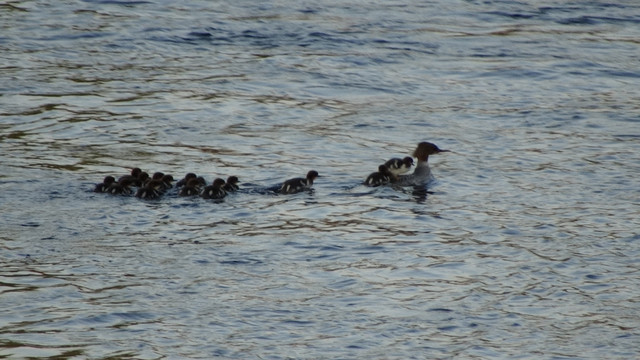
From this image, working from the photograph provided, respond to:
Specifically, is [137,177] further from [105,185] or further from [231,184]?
[231,184]

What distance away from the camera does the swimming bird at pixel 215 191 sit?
36.6 ft

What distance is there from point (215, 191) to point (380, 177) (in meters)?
1.82

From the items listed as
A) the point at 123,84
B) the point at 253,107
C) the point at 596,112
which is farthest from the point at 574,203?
the point at 123,84

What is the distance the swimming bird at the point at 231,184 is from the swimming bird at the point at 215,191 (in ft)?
0.19

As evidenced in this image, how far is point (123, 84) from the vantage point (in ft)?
53.1

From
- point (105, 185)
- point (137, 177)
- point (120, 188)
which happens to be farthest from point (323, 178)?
point (105, 185)

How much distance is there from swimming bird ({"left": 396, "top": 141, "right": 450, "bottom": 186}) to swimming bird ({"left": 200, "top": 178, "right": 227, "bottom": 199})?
204 cm

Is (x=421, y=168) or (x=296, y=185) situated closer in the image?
(x=296, y=185)

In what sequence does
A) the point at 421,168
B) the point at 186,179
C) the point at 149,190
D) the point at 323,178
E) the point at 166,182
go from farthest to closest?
A: the point at 421,168 → the point at 323,178 → the point at 186,179 → the point at 166,182 → the point at 149,190

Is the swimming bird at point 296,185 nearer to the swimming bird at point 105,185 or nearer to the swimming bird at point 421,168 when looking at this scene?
the swimming bird at point 421,168

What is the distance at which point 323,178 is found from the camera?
12227 millimetres

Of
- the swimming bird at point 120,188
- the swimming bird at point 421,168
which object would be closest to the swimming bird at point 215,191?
the swimming bird at point 120,188

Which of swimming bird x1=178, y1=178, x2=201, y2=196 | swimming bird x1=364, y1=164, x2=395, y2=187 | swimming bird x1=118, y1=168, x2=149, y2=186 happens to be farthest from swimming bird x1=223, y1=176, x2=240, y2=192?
swimming bird x1=364, y1=164, x2=395, y2=187

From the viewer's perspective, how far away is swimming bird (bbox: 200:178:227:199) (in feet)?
36.6
